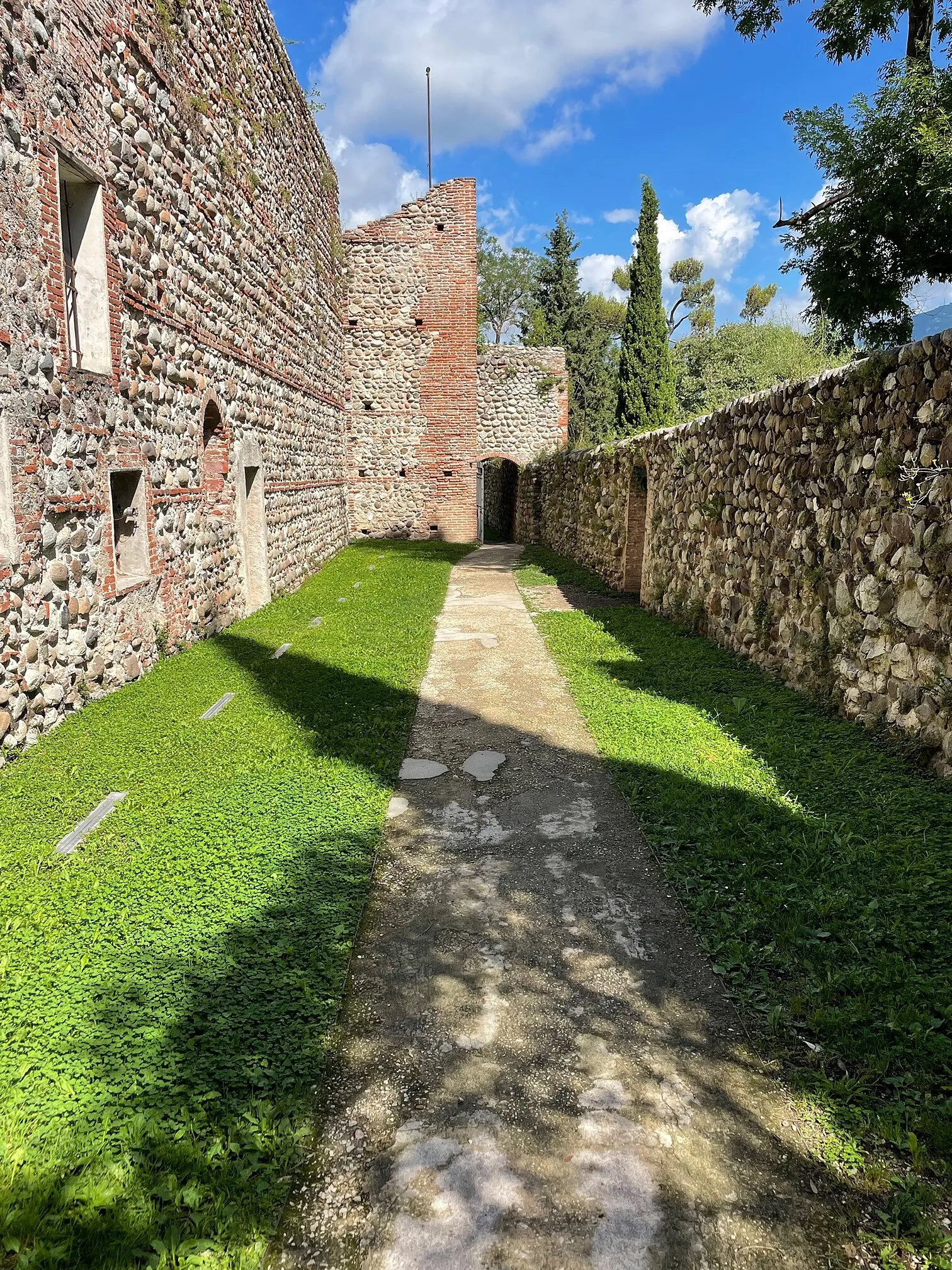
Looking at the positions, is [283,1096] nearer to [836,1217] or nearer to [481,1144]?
[481,1144]

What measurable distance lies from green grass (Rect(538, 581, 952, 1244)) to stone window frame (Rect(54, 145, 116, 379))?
14.3 ft

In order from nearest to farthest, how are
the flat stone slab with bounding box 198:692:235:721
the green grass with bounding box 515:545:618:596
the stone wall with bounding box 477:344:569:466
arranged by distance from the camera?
the flat stone slab with bounding box 198:692:235:721 → the green grass with bounding box 515:545:618:596 → the stone wall with bounding box 477:344:569:466

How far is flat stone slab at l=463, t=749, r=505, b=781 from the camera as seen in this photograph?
4551 mm

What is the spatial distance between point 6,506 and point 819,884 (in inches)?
184

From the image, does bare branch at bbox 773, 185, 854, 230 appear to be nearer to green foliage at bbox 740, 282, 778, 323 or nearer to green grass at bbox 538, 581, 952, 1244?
green grass at bbox 538, 581, 952, 1244

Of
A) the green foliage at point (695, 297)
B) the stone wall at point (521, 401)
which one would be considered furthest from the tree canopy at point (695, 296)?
the stone wall at point (521, 401)

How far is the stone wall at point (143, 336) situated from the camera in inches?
185

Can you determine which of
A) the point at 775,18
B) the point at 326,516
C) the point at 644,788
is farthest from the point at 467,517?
the point at 644,788

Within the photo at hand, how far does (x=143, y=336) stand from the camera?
6566 mm

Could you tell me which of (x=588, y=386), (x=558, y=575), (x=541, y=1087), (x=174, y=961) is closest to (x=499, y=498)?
(x=588, y=386)

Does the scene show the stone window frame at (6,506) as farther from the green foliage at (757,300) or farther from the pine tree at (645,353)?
the green foliage at (757,300)

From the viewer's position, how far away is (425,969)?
9.10 ft

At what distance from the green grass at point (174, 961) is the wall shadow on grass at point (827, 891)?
4.65 feet

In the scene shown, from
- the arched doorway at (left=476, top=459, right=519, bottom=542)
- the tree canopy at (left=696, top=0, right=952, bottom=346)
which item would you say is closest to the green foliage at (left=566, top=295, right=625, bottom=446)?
the arched doorway at (left=476, top=459, right=519, bottom=542)
